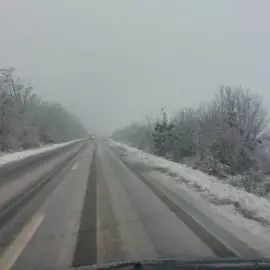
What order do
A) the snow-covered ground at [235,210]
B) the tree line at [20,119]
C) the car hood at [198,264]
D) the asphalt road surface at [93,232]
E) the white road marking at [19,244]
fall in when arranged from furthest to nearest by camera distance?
the tree line at [20,119] < the snow-covered ground at [235,210] < the asphalt road surface at [93,232] < the white road marking at [19,244] < the car hood at [198,264]

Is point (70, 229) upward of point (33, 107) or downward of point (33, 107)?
downward

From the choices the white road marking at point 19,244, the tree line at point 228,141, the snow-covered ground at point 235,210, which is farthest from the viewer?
the tree line at point 228,141

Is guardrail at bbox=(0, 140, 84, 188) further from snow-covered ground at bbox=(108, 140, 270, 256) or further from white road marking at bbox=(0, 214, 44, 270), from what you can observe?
white road marking at bbox=(0, 214, 44, 270)

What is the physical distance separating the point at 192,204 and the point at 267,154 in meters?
22.4

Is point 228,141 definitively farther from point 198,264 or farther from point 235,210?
point 198,264

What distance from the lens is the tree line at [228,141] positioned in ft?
88.7

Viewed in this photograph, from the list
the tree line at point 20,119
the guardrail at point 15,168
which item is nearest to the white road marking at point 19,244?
the guardrail at point 15,168

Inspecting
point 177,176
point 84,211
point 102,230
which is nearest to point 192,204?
point 84,211

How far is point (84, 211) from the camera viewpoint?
932 cm

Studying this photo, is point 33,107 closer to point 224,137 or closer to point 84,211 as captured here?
point 224,137

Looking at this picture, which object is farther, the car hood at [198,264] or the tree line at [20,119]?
the tree line at [20,119]

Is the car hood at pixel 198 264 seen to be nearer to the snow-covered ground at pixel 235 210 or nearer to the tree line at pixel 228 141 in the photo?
the snow-covered ground at pixel 235 210

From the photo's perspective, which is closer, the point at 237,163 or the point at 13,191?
the point at 13,191

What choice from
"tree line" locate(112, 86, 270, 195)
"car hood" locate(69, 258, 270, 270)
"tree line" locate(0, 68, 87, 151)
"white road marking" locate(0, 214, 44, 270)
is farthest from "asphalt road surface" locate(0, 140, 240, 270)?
"tree line" locate(0, 68, 87, 151)
